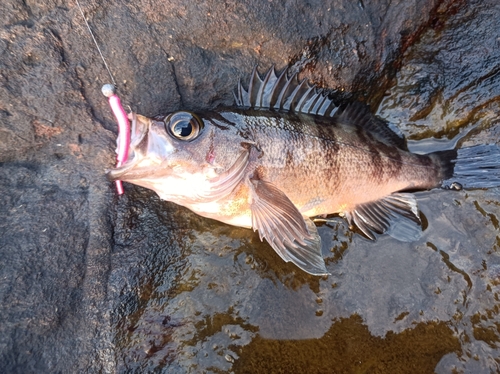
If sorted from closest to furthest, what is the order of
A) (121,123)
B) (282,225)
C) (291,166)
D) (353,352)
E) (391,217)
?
(121,123), (353,352), (282,225), (291,166), (391,217)

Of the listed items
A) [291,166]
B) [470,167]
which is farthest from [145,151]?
[470,167]

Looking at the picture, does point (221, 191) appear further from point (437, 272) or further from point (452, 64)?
point (452, 64)

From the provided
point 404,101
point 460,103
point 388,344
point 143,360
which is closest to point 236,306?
point 143,360

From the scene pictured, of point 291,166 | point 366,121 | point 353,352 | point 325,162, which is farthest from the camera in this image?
point 366,121

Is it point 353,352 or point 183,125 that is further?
point 353,352

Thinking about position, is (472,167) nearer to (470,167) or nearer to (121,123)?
(470,167)

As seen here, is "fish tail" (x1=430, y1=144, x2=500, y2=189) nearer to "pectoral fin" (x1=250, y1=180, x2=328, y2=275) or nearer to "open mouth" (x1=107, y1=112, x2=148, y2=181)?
"pectoral fin" (x1=250, y1=180, x2=328, y2=275)

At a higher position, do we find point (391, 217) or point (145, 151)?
point (145, 151)

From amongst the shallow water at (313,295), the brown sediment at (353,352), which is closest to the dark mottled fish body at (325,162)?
the shallow water at (313,295)
